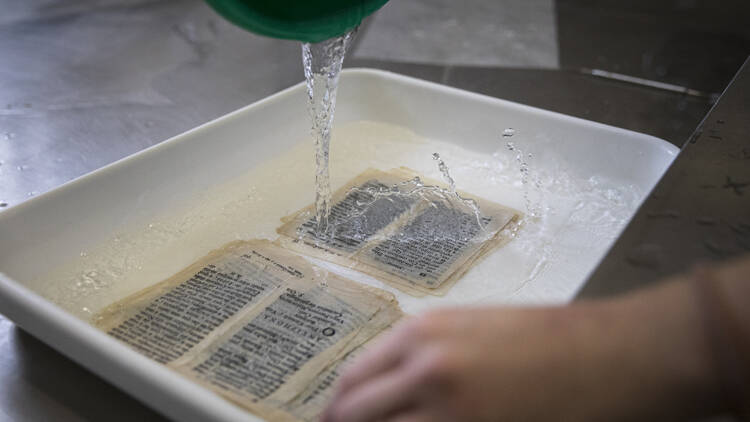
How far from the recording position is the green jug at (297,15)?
47 centimetres

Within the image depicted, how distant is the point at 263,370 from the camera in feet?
1.46

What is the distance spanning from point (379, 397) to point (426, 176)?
461 mm

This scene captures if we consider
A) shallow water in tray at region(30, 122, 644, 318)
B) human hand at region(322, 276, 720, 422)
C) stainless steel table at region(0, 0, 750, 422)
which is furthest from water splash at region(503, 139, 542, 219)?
human hand at region(322, 276, 720, 422)

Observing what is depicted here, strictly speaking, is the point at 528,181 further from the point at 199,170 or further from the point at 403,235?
the point at 199,170

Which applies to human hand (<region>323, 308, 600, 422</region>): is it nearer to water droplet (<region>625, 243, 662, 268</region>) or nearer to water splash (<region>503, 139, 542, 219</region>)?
water droplet (<region>625, 243, 662, 268</region>)

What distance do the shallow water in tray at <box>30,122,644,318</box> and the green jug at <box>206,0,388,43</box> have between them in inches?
7.7

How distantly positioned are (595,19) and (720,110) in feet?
2.71

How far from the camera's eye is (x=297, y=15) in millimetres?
508

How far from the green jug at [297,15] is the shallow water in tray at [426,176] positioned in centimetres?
20

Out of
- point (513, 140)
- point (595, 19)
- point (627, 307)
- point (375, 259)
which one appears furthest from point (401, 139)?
point (595, 19)

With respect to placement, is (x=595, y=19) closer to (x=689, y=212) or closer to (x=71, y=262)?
(x=689, y=212)

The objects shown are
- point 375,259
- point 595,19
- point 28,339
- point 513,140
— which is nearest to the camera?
point 28,339

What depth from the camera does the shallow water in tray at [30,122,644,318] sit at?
54 centimetres

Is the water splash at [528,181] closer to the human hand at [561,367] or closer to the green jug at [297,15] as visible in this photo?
the green jug at [297,15]
